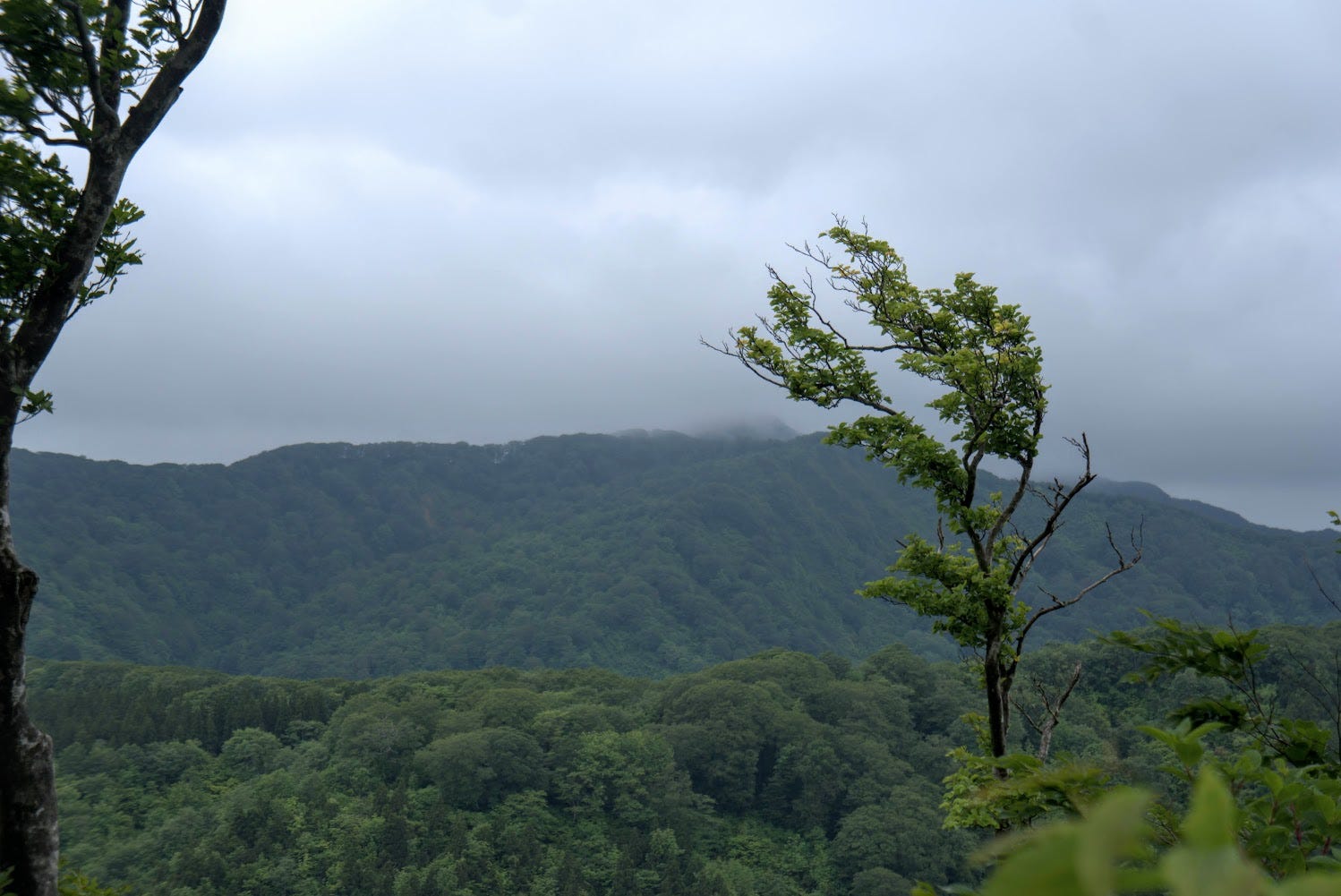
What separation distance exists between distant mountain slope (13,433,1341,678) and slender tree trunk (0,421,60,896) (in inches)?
4366

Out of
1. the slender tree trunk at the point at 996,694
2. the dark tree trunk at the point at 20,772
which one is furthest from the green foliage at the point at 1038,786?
the dark tree trunk at the point at 20,772

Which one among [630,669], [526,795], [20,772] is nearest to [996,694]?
[20,772]

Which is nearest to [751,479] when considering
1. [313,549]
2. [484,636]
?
[484,636]

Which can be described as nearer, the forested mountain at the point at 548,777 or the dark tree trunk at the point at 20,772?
the dark tree trunk at the point at 20,772

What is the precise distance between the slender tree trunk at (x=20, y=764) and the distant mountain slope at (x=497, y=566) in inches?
4366

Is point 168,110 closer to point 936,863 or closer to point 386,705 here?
point 936,863

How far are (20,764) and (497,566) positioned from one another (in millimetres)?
149051

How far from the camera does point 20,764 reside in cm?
444

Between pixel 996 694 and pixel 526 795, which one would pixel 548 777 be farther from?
pixel 996 694

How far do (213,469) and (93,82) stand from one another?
619ft

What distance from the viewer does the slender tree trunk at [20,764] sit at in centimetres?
437

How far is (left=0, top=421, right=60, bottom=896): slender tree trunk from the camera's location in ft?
14.3

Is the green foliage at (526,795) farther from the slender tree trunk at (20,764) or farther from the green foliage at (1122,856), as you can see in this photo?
the green foliage at (1122,856)

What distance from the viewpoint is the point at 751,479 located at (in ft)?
593
